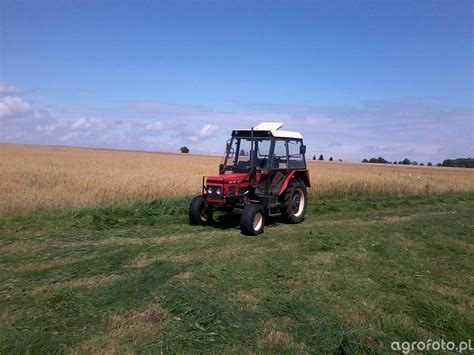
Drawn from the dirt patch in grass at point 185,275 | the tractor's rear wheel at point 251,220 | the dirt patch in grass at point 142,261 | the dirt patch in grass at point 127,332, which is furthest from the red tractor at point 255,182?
the dirt patch in grass at point 127,332

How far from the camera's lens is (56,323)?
13.5 ft

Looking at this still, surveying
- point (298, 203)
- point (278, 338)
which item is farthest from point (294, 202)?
point (278, 338)

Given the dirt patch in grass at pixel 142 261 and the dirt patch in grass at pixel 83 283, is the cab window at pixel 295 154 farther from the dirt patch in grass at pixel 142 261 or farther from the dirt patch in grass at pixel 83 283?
the dirt patch in grass at pixel 83 283

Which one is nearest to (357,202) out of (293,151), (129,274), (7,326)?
(293,151)

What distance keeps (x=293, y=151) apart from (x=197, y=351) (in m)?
7.51

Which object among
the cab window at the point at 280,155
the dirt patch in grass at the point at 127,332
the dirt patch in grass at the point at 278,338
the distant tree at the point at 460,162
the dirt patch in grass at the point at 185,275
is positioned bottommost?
the dirt patch in grass at the point at 127,332

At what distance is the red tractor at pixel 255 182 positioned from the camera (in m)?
8.98

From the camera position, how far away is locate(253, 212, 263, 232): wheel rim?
8776 mm

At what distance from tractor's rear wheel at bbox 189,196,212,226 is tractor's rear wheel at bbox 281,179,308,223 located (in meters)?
1.92

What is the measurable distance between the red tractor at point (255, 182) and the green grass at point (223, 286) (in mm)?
486

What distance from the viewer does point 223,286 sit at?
210 inches

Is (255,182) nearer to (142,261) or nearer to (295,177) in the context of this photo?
(295,177)

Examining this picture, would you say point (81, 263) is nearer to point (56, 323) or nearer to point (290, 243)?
point (56, 323)

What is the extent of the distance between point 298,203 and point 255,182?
5.91 ft
